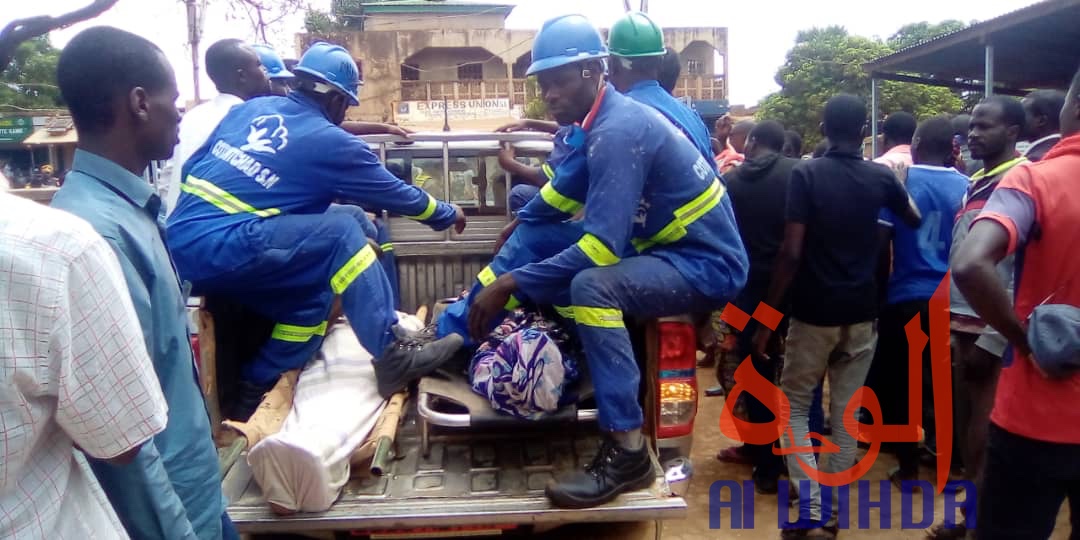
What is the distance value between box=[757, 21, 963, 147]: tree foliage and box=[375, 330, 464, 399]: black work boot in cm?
2145

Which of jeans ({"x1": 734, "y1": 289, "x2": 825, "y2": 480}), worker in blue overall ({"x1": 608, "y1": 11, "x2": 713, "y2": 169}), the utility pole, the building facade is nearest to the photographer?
worker in blue overall ({"x1": 608, "y1": 11, "x2": 713, "y2": 169})

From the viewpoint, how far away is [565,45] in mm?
2971

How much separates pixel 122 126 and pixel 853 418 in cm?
349

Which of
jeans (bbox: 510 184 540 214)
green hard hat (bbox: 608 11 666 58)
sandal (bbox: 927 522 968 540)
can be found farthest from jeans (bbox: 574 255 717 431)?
sandal (bbox: 927 522 968 540)

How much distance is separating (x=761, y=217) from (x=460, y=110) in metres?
22.7

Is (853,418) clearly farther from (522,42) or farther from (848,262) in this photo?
(522,42)

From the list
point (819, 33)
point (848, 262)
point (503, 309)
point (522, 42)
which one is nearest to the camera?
point (503, 309)

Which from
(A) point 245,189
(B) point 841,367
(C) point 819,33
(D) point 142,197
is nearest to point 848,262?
(B) point 841,367

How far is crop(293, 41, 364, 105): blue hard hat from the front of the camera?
3.51 m

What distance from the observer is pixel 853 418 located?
3.97 metres

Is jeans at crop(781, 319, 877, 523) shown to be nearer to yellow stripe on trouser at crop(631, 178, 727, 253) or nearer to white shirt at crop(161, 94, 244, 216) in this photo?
yellow stripe on trouser at crop(631, 178, 727, 253)

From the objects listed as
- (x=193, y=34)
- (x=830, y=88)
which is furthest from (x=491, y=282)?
(x=830, y=88)

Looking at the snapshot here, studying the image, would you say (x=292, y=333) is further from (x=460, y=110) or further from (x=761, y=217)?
(x=460, y=110)

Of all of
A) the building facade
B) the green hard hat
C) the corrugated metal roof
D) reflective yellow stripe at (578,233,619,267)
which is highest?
the building facade
